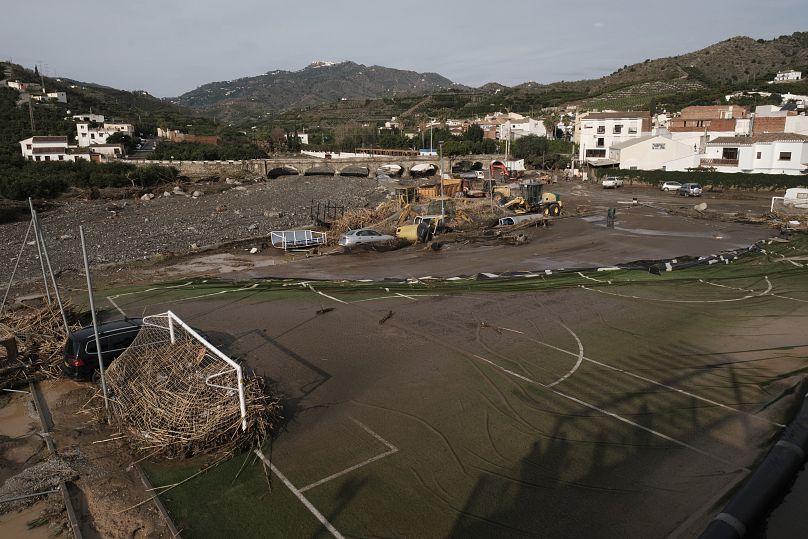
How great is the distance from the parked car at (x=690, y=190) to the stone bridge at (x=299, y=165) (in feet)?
114

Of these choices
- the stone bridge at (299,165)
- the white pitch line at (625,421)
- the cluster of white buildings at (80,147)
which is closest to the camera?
the white pitch line at (625,421)

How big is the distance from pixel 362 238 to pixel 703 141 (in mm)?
53041

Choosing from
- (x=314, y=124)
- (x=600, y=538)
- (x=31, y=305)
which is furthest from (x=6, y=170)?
(x=314, y=124)

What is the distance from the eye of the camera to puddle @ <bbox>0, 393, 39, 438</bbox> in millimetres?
9336

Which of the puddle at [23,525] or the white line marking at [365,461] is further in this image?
the white line marking at [365,461]

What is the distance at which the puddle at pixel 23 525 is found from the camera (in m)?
6.75

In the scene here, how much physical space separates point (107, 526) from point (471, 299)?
1116 centimetres

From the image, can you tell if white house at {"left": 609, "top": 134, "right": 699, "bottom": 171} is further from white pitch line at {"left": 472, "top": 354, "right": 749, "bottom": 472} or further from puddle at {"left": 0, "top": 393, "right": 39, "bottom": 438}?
puddle at {"left": 0, "top": 393, "right": 39, "bottom": 438}

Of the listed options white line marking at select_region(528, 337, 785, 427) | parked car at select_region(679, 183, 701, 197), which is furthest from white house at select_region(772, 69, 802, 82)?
white line marking at select_region(528, 337, 785, 427)

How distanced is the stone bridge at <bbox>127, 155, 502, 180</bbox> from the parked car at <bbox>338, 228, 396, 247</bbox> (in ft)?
181

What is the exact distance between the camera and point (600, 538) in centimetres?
623

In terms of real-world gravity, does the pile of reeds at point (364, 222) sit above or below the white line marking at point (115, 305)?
above

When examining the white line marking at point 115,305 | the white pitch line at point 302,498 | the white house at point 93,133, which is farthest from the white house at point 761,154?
the white house at point 93,133

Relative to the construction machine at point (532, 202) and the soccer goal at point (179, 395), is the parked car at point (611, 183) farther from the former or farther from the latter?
the soccer goal at point (179, 395)
